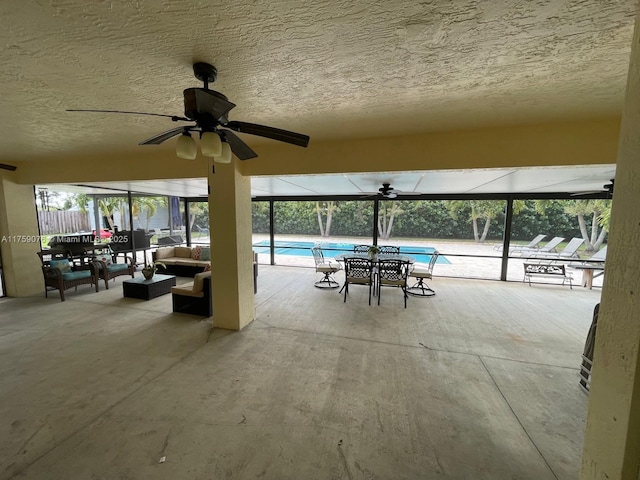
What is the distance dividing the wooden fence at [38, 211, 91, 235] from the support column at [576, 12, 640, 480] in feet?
37.3

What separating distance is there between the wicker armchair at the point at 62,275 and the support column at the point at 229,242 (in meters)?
3.37

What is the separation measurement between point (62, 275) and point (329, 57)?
5897mm

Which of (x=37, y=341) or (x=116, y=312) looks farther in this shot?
(x=116, y=312)

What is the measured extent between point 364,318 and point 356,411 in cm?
191

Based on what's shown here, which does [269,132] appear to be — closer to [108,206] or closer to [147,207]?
[147,207]

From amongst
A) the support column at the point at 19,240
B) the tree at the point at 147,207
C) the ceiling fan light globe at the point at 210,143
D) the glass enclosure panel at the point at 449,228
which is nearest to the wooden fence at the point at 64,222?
the tree at the point at 147,207

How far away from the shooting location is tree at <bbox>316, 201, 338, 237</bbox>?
34.7ft

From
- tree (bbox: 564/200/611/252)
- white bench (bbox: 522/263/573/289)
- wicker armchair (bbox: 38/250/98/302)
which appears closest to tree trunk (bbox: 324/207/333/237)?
white bench (bbox: 522/263/573/289)

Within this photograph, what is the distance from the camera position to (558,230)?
8.96 meters

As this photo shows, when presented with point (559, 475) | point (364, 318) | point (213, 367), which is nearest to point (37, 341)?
point (213, 367)

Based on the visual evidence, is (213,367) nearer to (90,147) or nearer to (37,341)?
(37,341)

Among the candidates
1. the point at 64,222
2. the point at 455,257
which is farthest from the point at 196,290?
the point at 455,257

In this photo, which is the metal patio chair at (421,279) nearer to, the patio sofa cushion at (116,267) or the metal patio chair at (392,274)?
the metal patio chair at (392,274)

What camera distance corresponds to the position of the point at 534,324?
3699mm
